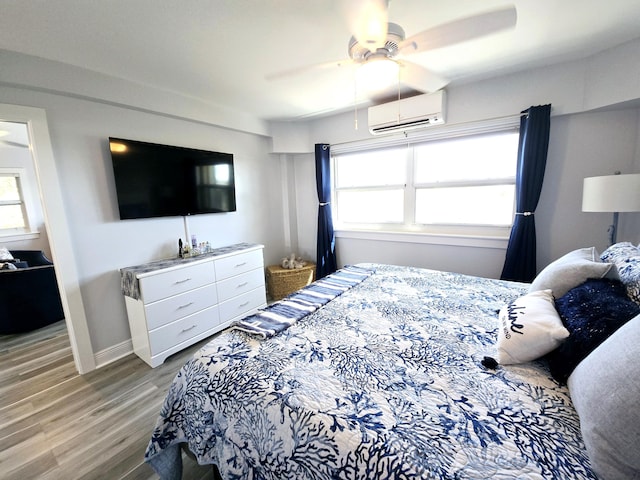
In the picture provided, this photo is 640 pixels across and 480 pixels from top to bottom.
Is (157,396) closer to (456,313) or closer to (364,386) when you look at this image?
(364,386)

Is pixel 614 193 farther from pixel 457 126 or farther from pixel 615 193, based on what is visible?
pixel 457 126

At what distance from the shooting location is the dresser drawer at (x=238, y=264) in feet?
8.79

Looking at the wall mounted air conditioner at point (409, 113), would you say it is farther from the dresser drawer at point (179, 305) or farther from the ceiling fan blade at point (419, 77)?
the dresser drawer at point (179, 305)

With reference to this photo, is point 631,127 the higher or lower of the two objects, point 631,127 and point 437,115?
the lower

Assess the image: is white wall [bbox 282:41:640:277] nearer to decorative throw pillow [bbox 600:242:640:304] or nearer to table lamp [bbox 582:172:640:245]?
table lamp [bbox 582:172:640:245]

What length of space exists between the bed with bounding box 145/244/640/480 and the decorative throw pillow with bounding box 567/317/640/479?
64 millimetres

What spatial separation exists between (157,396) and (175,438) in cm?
89

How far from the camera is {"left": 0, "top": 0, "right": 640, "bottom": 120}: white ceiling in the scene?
1418 mm

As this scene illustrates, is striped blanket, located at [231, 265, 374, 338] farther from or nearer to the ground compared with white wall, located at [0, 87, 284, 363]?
nearer to the ground

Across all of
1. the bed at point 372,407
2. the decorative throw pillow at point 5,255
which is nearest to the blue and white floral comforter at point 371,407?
the bed at point 372,407

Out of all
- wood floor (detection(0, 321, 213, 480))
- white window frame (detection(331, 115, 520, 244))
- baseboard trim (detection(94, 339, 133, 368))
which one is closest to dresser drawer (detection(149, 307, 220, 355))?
wood floor (detection(0, 321, 213, 480))

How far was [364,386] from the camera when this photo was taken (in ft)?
3.21

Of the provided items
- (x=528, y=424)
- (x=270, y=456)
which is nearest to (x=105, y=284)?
(x=270, y=456)

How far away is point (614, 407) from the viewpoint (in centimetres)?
64
